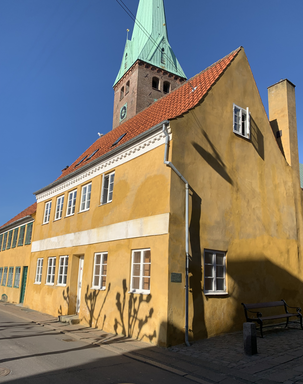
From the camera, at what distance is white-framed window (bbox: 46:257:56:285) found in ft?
52.9

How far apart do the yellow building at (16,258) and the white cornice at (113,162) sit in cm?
519

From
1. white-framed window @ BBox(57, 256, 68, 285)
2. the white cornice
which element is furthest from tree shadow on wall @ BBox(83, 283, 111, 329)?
the white cornice

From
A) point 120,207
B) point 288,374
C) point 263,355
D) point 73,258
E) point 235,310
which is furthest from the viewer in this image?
point 73,258

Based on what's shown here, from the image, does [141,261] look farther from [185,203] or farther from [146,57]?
[146,57]

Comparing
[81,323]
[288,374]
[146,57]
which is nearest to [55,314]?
[81,323]

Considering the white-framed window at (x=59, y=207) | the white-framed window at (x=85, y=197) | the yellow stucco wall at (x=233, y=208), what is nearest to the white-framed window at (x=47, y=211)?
the white-framed window at (x=59, y=207)

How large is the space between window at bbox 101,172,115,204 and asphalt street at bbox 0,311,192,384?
5198 mm

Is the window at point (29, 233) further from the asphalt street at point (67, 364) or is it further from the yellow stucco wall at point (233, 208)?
the yellow stucco wall at point (233, 208)

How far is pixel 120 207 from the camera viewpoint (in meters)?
11.9

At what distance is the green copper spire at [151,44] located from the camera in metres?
36.5

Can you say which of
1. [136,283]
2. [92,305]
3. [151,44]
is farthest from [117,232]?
[151,44]

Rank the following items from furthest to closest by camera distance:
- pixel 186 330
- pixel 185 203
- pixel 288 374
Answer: pixel 185 203 → pixel 186 330 → pixel 288 374

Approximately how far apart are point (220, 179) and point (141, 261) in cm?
388

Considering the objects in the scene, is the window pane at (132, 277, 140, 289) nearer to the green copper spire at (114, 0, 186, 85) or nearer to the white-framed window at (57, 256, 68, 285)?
the white-framed window at (57, 256, 68, 285)
